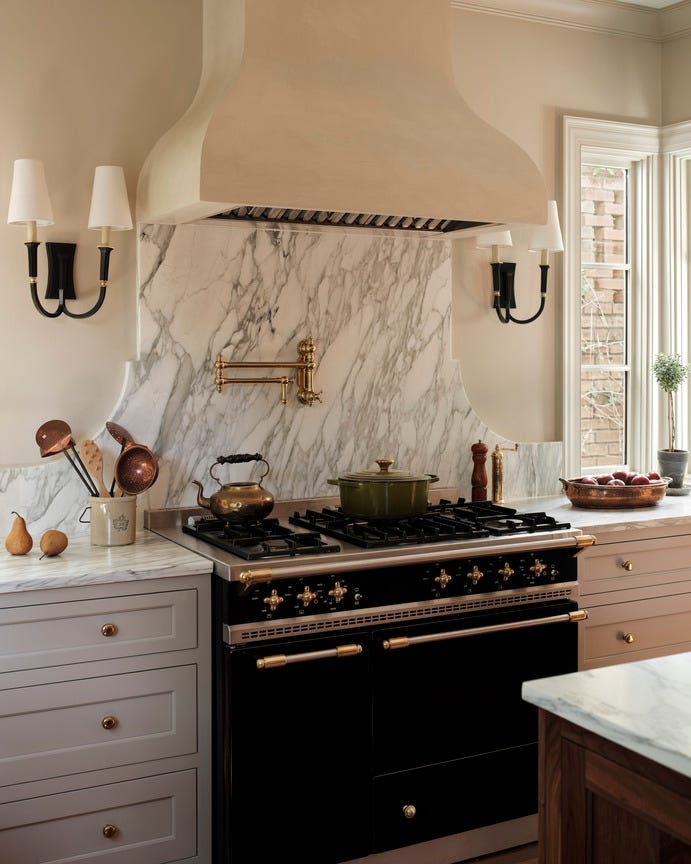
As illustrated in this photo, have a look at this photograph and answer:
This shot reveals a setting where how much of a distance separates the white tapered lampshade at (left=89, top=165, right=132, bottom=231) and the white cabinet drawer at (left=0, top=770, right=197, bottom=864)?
1579 millimetres

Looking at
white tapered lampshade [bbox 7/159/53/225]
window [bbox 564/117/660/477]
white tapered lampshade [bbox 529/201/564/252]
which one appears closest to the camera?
white tapered lampshade [bbox 7/159/53/225]

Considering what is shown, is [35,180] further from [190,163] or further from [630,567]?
[630,567]

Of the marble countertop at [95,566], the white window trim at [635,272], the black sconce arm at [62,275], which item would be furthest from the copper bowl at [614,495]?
the black sconce arm at [62,275]

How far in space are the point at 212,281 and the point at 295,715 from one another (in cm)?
140

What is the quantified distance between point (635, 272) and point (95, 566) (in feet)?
8.79

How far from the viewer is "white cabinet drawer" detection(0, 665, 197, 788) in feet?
7.93

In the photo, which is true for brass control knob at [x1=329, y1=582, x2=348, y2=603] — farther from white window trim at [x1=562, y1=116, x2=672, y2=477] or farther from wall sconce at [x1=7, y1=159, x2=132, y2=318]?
white window trim at [x1=562, y1=116, x2=672, y2=477]

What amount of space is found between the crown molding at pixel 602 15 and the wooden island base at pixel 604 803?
9.72 ft

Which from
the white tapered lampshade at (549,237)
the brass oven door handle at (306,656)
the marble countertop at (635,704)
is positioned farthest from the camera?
the white tapered lampshade at (549,237)

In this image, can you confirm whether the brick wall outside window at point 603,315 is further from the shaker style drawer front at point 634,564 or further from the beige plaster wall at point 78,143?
the beige plaster wall at point 78,143

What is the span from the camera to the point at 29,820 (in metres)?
2.44

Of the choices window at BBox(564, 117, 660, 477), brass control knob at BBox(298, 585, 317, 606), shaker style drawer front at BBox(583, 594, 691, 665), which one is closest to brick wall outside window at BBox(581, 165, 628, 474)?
A: window at BBox(564, 117, 660, 477)

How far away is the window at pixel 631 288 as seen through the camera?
13.5 ft

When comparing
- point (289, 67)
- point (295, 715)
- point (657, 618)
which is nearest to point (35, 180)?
point (289, 67)
